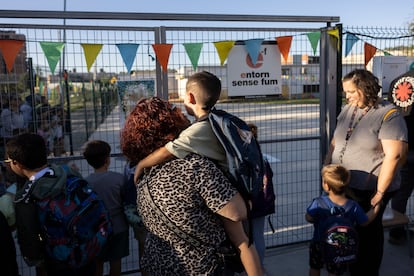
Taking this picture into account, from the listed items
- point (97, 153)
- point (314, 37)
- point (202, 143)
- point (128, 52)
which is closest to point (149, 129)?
point (202, 143)

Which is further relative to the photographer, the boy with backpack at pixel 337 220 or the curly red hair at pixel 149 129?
the boy with backpack at pixel 337 220

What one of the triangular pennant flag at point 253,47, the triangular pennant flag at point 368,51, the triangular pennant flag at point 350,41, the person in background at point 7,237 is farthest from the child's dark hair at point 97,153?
the triangular pennant flag at point 368,51

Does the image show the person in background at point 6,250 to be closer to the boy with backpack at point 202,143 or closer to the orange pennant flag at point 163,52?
the boy with backpack at point 202,143

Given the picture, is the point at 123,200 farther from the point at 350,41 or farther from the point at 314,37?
the point at 350,41

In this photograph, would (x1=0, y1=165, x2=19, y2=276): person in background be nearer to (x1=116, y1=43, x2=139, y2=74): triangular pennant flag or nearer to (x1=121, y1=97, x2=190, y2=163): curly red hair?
(x1=121, y1=97, x2=190, y2=163): curly red hair

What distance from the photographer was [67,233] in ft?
8.44

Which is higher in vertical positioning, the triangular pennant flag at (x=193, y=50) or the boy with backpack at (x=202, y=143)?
the triangular pennant flag at (x=193, y=50)

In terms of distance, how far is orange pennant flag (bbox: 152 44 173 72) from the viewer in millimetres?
3660

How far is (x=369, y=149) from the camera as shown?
3270 mm

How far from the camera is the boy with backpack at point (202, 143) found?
187cm

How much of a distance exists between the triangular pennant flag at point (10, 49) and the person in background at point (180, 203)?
1.86 m

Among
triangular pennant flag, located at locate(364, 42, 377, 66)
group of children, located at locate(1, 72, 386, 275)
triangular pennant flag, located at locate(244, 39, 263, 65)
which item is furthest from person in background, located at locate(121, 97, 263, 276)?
triangular pennant flag, located at locate(364, 42, 377, 66)

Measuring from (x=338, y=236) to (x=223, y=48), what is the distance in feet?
6.50

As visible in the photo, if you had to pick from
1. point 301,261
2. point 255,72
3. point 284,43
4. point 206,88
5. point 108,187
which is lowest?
point 301,261
